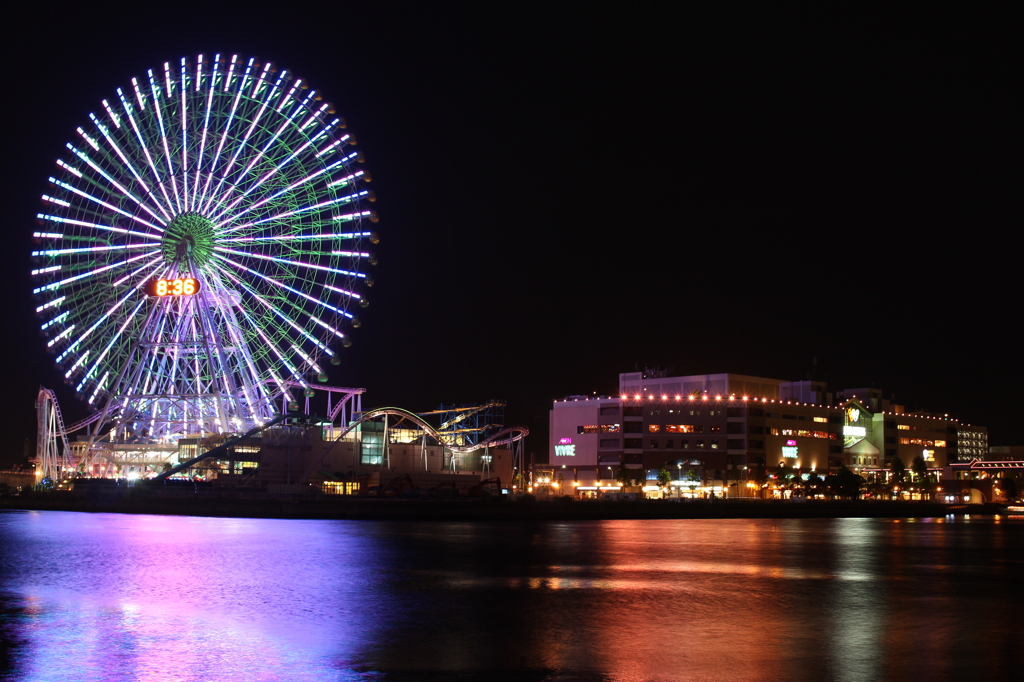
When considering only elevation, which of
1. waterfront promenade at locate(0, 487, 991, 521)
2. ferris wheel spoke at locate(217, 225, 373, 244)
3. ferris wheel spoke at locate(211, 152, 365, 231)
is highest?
ferris wheel spoke at locate(211, 152, 365, 231)

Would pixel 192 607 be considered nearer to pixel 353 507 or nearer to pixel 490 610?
pixel 490 610

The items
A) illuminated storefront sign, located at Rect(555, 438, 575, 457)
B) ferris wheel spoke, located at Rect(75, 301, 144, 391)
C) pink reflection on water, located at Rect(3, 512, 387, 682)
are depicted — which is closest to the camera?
pink reflection on water, located at Rect(3, 512, 387, 682)

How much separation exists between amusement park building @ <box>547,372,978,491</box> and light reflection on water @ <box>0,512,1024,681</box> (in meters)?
77.0

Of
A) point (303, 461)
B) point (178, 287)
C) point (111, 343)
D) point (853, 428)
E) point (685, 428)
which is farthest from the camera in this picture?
point (853, 428)

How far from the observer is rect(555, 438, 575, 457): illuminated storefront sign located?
132m

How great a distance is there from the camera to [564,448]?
132750mm

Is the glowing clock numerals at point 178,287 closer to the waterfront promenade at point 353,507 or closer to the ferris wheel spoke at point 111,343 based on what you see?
the ferris wheel spoke at point 111,343

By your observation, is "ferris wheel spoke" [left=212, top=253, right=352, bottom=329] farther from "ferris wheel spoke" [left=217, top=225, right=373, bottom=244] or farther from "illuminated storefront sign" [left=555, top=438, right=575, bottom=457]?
"illuminated storefront sign" [left=555, top=438, right=575, bottom=457]

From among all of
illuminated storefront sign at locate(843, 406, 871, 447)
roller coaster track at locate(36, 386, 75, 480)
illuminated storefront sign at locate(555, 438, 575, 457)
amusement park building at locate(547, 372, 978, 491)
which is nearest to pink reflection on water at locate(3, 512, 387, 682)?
roller coaster track at locate(36, 386, 75, 480)

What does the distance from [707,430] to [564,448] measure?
18706mm

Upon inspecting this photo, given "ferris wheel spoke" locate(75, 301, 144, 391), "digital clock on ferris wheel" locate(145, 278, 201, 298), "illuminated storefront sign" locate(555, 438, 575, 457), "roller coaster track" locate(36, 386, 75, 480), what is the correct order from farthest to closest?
"illuminated storefront sign" locate(555, 438, 575, 457) → "roller coaster track" locate(36, 386, 75, 480) → "ferris wheel spoke" locate(75, 301, 144, 391) → "digital clock on ferris wheel" locate(145, 278, 201, 298)

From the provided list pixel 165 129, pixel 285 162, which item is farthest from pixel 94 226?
pixel 285 162

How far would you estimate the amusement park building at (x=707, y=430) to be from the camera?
124625mm

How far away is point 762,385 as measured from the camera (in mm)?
134625
